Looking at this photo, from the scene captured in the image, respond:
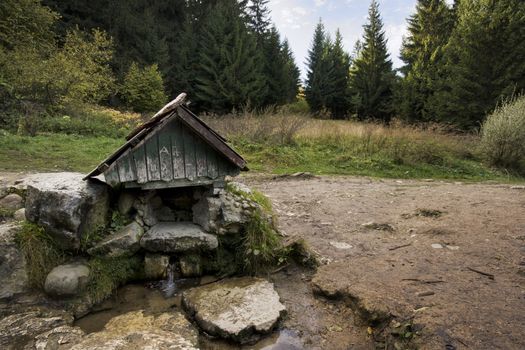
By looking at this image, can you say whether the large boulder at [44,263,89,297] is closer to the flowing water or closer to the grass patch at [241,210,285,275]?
the flowing water

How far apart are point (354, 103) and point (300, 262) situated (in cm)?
2734

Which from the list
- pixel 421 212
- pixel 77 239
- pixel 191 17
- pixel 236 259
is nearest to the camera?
pixel 77 239

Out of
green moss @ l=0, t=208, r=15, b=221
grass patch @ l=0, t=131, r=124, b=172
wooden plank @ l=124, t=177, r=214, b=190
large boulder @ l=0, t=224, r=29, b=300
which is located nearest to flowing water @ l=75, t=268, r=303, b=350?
large boulder @ l=0, t=224, r=29, b=300

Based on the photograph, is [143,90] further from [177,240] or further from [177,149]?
[177,240]

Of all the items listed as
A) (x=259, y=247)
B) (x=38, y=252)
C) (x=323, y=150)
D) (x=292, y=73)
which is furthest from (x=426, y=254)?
(x=292, y=73)

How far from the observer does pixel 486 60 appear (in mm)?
17594

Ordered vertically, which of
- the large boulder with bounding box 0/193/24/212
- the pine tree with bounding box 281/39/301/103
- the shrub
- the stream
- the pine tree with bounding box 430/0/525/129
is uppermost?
the pine tree with bounding box 281/39/301/103

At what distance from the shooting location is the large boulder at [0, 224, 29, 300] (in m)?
3.52

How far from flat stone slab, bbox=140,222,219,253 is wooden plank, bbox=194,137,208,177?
79 cm

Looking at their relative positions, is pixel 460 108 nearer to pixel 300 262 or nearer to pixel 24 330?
pixel 300 262

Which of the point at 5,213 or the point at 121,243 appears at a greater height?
the point at 5,213

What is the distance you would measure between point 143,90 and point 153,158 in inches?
800

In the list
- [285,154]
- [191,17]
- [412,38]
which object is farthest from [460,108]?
[191,17]

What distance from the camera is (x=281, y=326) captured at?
10.9 feet
